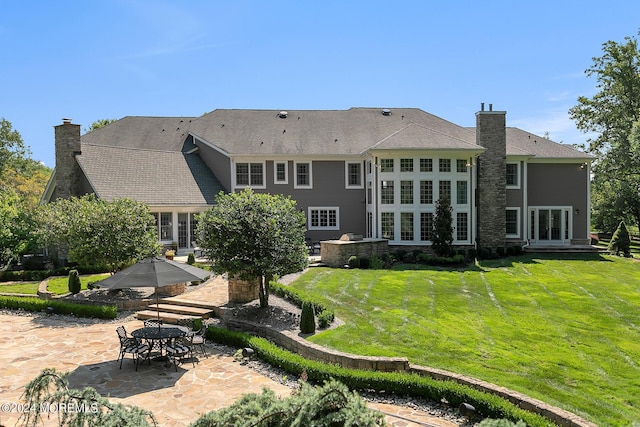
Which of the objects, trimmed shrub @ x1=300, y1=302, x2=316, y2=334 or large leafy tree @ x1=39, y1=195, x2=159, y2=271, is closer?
trimmed shrub @ x1=300, y1=302, x2=316, y2=334

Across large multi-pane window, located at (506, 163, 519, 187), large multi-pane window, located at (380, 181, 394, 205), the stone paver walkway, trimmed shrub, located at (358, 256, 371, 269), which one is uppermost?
large multi-pane window, located at (506, 163, 519, 187)

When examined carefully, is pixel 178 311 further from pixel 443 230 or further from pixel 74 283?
pixel 443 230

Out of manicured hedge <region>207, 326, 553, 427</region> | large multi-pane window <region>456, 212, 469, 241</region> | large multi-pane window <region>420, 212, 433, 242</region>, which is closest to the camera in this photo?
manicured hedge <region>207, 326, 553, 427</region>

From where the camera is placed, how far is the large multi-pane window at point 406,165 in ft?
86.5

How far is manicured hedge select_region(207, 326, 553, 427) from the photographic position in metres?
7.62

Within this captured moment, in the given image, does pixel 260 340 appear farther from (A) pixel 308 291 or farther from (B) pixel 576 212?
(B) pixel 576 212

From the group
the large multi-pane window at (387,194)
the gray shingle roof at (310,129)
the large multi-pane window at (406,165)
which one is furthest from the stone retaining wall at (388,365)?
the gray shingle roof at (310,129)

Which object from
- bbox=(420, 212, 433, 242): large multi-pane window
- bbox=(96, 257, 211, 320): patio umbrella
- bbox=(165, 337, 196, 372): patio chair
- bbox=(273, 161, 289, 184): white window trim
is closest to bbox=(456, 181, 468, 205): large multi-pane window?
bbox=(420, 212, 433, 242): large multi-pane window

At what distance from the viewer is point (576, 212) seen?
2983 cm

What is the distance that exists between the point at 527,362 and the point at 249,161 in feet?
75.2

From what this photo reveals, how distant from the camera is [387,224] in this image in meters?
26.6

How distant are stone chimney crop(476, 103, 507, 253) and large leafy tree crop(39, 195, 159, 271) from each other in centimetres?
1930

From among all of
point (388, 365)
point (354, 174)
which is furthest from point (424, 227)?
point (388, 365)

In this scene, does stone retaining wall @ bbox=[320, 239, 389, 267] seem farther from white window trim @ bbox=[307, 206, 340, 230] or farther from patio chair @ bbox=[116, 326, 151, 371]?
patio chair @ bbox=[116, 326, 151, 371]
